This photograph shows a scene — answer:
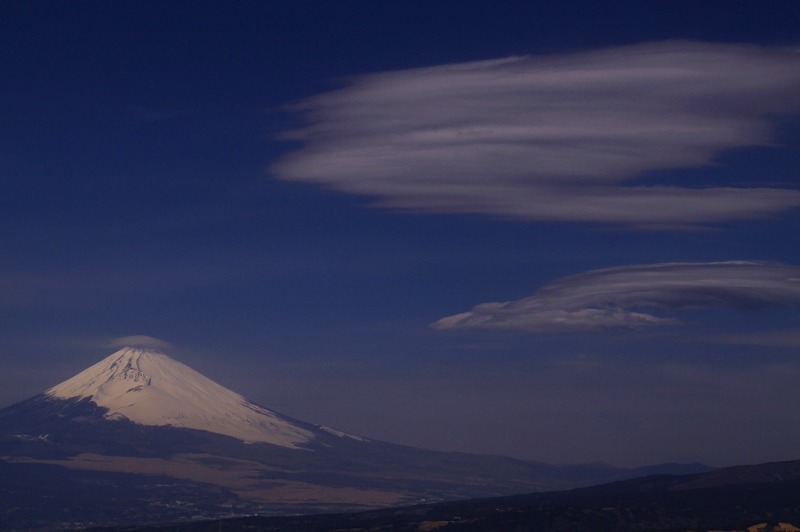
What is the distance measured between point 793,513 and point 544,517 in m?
28.8

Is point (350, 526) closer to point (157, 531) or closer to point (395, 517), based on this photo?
point (395, 517)

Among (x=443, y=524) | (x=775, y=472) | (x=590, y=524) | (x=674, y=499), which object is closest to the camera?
(x=590, y=524)

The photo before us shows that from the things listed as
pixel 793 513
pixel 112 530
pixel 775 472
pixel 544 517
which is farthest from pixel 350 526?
pixel 775 472

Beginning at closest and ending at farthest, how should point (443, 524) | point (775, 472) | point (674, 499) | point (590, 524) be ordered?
point (590, 524) < point (443, 524) < point (674, 499) < point (775, 472)

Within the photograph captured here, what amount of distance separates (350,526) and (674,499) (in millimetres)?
45866

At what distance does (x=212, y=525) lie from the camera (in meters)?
160

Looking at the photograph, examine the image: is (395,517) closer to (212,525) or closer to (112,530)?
(212,525)

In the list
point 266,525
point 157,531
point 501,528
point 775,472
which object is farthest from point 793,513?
point 157,531

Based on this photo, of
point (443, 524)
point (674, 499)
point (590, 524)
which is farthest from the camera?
point (674, 499)

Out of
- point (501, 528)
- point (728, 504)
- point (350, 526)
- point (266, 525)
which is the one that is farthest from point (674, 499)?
point (266, 525)

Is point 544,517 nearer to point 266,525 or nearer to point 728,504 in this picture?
A: point 728,504

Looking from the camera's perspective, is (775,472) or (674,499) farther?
(775,472)

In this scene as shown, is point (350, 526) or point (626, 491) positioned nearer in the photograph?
point (350, 526)

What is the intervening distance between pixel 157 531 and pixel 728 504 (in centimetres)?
7922
